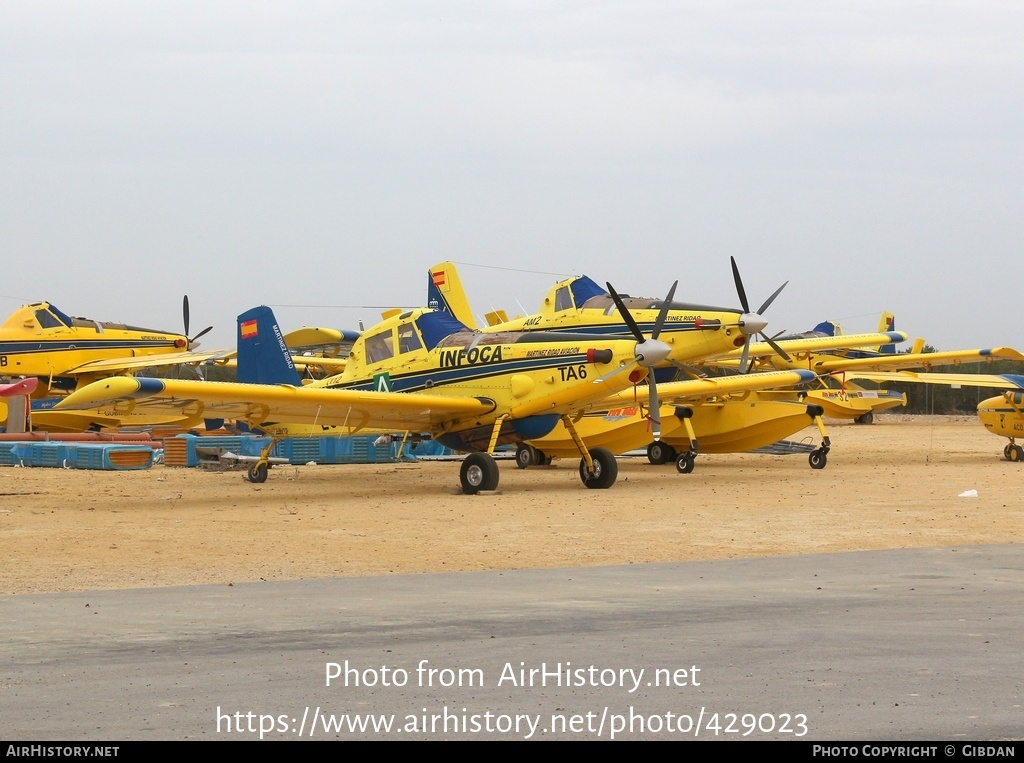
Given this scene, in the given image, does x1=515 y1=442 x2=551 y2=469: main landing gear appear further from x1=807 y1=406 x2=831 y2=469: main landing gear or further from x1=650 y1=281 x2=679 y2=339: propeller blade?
x1=650 y1=281 x2=679 y2=339: propeller blade

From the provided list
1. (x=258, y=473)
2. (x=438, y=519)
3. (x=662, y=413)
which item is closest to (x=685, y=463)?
(x=662, y=413)

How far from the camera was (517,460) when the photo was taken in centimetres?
2695

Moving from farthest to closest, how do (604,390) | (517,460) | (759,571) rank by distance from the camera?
(517,460) → (604,390) → (759,571)

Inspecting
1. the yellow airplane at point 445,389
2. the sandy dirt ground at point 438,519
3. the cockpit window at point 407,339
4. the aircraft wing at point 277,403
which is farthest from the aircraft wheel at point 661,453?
the cockpit window at point 407,339

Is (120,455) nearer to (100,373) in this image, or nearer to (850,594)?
(100,373)

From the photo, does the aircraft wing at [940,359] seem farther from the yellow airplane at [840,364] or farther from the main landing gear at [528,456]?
the main landing gear at [528,456]

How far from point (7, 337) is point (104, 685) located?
108 ft

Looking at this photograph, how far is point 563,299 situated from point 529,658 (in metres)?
18.6

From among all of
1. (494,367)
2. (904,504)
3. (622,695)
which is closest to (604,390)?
(494,367)

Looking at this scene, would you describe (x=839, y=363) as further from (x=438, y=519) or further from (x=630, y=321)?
(x=438, y=519)

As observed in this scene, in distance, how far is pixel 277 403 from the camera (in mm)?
18906

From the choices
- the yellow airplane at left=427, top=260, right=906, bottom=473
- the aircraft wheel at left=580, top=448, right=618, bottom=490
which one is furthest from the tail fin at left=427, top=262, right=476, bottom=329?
the aircraft wheel at left=580, top=448, right=618, bottom=490

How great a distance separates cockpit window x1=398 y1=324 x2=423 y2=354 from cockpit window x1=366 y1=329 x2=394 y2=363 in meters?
0.22

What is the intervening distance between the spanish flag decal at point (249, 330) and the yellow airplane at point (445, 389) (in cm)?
5
